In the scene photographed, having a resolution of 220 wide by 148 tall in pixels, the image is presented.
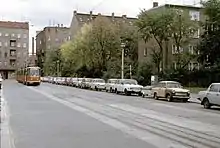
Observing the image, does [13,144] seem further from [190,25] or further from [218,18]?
[190,25]

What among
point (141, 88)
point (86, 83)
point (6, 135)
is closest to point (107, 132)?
point (6, 135)

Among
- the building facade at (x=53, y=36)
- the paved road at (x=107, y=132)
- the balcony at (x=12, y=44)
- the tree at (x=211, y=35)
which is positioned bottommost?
the paved road at (x=107, y=132)

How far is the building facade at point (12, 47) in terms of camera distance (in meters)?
154

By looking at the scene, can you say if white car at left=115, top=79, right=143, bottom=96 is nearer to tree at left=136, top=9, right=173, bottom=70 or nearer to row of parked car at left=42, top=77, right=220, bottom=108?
row of parked car at left=42, top=77, right=220, bottom=108

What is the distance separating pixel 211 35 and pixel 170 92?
718 inches

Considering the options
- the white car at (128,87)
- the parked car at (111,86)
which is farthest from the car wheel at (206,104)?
the parked car at (111,86)

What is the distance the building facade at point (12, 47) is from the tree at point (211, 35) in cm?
10991

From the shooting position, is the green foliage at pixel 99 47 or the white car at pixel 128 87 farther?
the green foliage at pixel 99 47

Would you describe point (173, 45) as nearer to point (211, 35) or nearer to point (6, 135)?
point (211, 35)

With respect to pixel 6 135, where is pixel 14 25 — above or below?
above

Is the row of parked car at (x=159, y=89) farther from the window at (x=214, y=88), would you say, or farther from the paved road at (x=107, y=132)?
the paved road at (x=107, y=132)

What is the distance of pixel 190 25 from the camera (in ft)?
189

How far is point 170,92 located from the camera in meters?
34.6

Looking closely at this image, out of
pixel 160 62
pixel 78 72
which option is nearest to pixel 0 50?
pixel 78 72
